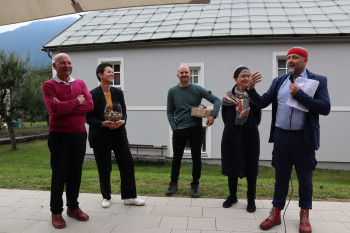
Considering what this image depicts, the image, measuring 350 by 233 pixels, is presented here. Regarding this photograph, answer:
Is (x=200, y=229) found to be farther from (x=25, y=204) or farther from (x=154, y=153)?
(x=154, y=153)

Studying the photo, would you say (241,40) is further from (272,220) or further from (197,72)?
(272,220)

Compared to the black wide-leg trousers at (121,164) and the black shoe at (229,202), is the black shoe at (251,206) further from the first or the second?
the black wide-leg trousers at (121,164)

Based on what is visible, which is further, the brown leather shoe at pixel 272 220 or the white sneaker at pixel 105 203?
the white sneaker at pixel 105 203

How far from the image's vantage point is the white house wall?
10992 mm

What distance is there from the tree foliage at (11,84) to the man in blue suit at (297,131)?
63.0 ft

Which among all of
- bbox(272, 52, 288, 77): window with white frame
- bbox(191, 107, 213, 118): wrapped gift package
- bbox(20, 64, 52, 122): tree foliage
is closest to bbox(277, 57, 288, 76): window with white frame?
bbox(272, 52, 288, 77): window with white frame

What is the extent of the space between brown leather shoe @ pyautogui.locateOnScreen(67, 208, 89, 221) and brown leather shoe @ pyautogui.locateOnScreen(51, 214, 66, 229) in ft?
0.70

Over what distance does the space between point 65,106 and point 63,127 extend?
0.33 metres

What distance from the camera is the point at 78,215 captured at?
11.9 ft

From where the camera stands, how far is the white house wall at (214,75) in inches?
433

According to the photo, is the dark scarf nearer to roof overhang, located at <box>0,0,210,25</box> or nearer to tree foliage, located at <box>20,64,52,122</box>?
roof overhang, located at <box>0,0,210,25</box>

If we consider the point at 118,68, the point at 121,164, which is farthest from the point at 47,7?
the point at 118,68

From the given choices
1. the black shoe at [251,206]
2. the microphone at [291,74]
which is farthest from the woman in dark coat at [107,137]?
the microphone at [291,74]

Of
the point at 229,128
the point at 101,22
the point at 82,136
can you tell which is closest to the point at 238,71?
the point at 229,128
